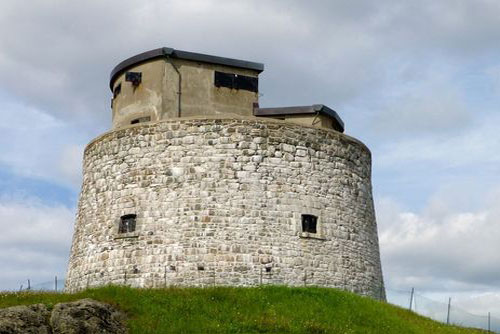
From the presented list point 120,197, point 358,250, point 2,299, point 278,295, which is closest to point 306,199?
point 358,250

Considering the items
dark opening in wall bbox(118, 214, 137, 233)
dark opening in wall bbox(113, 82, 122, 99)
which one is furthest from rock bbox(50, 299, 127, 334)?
dark opening in wall bbox(113, 82, 122, 99)

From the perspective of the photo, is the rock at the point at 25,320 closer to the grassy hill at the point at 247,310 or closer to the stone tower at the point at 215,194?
the grassy hill at the point at 247,310

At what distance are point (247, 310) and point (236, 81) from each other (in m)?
12.2

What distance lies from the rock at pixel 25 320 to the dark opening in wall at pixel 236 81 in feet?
47.9

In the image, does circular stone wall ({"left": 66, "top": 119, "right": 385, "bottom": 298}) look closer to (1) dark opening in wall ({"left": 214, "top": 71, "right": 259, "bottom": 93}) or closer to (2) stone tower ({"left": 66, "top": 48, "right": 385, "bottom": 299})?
(2) stone tower ({"left": 66, "top": 48, "right": 385, "bottom": 299})

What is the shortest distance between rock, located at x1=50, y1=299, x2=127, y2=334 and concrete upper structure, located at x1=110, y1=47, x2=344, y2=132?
38.8 feet

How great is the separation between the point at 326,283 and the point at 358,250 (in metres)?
2.56

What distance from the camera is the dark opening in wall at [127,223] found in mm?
30952

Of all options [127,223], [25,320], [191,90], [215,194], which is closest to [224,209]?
[215,194]

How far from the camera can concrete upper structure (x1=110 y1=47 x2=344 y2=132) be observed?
33156 mm

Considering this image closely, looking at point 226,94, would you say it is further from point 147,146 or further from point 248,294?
point 248,294

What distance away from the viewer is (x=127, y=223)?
31.1 meters

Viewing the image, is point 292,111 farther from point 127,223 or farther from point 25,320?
point 25,320

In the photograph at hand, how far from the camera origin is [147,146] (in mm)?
31484
